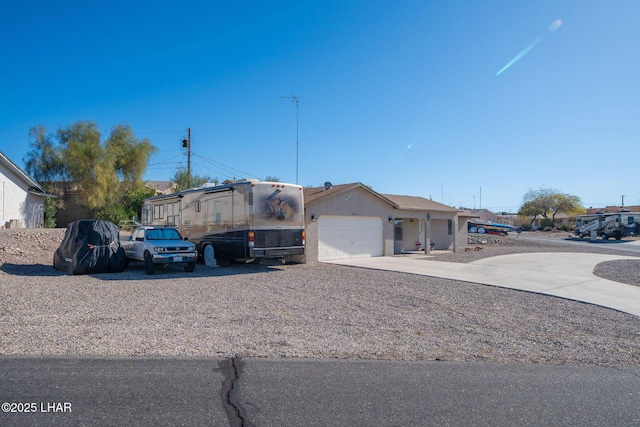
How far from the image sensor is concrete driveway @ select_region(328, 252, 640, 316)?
11.1 metres

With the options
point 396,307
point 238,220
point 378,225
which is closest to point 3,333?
point 396,307

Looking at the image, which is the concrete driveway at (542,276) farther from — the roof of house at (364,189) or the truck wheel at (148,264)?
the truck wheel at (148,264)

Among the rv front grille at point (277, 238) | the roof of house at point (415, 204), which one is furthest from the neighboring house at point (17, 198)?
the roof of house at point (415, 204)

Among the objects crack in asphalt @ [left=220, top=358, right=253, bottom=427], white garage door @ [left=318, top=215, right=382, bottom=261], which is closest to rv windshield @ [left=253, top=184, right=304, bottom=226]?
white garage door @ [left=318, top=215, right=382, bottom=261]

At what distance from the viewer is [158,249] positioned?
47.0 ft

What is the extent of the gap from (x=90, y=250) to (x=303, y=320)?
9.50 meters

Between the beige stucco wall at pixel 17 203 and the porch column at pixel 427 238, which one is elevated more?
the beige stucco wall at pixel 17 203

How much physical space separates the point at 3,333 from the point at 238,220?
8.79 m

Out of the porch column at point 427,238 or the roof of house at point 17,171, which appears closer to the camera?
the roof of house at point 17,171

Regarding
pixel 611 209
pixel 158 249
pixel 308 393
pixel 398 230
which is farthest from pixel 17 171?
pixel 611 209

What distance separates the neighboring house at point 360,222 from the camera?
63.4ft

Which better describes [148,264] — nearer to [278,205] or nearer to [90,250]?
[90,250]

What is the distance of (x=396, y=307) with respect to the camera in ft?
32.0

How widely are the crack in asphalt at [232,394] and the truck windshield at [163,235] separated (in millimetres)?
10767
